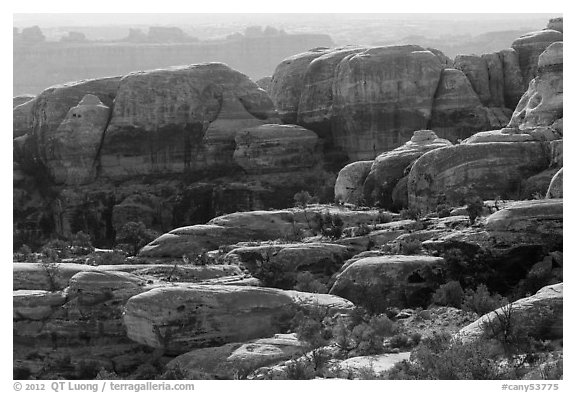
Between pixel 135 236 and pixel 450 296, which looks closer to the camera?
pixel 450 296

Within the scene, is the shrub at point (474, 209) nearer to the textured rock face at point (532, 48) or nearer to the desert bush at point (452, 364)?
the desert bush at point (452, 364)

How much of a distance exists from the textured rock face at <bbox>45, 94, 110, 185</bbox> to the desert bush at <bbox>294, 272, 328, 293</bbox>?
4418 cm

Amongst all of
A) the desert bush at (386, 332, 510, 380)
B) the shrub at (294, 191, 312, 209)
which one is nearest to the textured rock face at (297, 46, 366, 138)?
the shrub at (294, 191, 312, 209)

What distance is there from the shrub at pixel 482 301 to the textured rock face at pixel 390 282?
2.71 meters

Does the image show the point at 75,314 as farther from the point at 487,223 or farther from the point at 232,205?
the point at 232,205

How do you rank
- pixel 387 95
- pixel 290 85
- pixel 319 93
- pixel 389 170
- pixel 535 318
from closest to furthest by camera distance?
pixel 535 318 < pixel 389 170 < pixel 387 95 < pixel 319 93 < pixel 290 85

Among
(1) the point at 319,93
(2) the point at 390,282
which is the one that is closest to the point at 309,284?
(2) the point at 390,282

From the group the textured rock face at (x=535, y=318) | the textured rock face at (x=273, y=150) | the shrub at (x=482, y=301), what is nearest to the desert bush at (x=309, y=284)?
the shrub at (x=482, y=301)

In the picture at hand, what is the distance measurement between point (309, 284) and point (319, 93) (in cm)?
4785

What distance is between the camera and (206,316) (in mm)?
69375

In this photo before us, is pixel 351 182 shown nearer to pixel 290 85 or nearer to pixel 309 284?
pixel 309 284

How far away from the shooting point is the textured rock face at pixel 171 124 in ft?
394

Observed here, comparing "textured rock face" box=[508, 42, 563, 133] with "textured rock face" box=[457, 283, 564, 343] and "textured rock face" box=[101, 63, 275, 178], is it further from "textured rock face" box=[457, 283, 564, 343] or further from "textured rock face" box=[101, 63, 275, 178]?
"textured rock face" box=[457, 283, 564, 343]

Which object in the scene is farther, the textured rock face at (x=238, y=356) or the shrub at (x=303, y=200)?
the shrub at (x=303, y=200)
